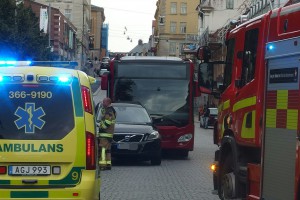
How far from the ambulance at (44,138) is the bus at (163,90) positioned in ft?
40.4

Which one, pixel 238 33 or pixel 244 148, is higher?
pixel 238 33

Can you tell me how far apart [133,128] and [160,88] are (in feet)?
9.13

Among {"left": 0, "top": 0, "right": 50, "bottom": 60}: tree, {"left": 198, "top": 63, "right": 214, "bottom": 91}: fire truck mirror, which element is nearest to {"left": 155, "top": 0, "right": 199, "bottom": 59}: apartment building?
{"left": 0, "top": 0, "right": 50, "bottom": 60}: tree

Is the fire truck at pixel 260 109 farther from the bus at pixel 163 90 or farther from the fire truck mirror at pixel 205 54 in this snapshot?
the bus at pixel 163 90

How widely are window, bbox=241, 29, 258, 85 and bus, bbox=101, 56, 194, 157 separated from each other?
10.7 meters

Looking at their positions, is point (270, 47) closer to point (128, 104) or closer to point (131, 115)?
point (131, 115)

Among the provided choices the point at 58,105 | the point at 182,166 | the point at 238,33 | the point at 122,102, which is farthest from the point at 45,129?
the point at 122,102

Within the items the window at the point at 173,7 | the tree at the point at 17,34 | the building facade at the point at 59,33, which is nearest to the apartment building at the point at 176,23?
the window at the point at 173,7

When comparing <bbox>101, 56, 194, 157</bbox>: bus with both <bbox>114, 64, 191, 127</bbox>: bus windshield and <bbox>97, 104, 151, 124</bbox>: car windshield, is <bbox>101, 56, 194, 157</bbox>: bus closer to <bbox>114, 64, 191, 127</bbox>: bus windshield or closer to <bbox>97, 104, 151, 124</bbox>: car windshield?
<bbox>114, 64, 191, 127</bbox>: bus windshield

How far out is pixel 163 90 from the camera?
70.9ft

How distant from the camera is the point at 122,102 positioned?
69.6 ft

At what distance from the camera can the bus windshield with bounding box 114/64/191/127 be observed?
21.4 m

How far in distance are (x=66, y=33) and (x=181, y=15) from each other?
170ft

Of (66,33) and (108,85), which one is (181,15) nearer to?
(66,33)
